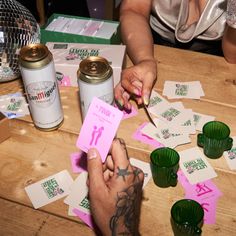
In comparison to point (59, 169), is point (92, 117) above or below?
above

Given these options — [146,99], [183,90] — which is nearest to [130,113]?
[146,99]

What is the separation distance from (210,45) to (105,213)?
0.96 m

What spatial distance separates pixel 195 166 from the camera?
3.19 feet

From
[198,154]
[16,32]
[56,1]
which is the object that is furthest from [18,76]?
[56,1]

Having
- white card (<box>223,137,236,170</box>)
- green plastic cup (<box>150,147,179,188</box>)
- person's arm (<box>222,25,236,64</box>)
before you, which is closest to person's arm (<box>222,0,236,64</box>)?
person's arm (<box>222,25,236,64</box>)

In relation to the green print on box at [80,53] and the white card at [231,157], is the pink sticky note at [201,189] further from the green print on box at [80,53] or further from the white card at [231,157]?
the green print on box at [80,53]

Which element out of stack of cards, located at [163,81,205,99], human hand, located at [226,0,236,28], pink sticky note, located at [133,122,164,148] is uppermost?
human hand, located at [226,0,236,28]

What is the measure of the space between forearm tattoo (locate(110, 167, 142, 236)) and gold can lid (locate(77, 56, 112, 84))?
22cm

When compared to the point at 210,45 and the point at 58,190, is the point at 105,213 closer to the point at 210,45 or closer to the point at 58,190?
the point at 58,190

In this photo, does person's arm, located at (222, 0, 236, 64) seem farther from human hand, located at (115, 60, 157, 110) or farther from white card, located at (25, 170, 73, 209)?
white card, located at (25, 170, 73, 209)

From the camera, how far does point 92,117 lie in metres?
0.76

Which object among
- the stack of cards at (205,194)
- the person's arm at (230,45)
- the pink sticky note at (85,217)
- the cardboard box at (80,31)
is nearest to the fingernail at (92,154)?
the pink sticky note at (85,217)

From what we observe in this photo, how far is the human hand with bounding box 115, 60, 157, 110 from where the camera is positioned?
114 centimetres

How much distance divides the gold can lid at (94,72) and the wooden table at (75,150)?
0.77 feet
